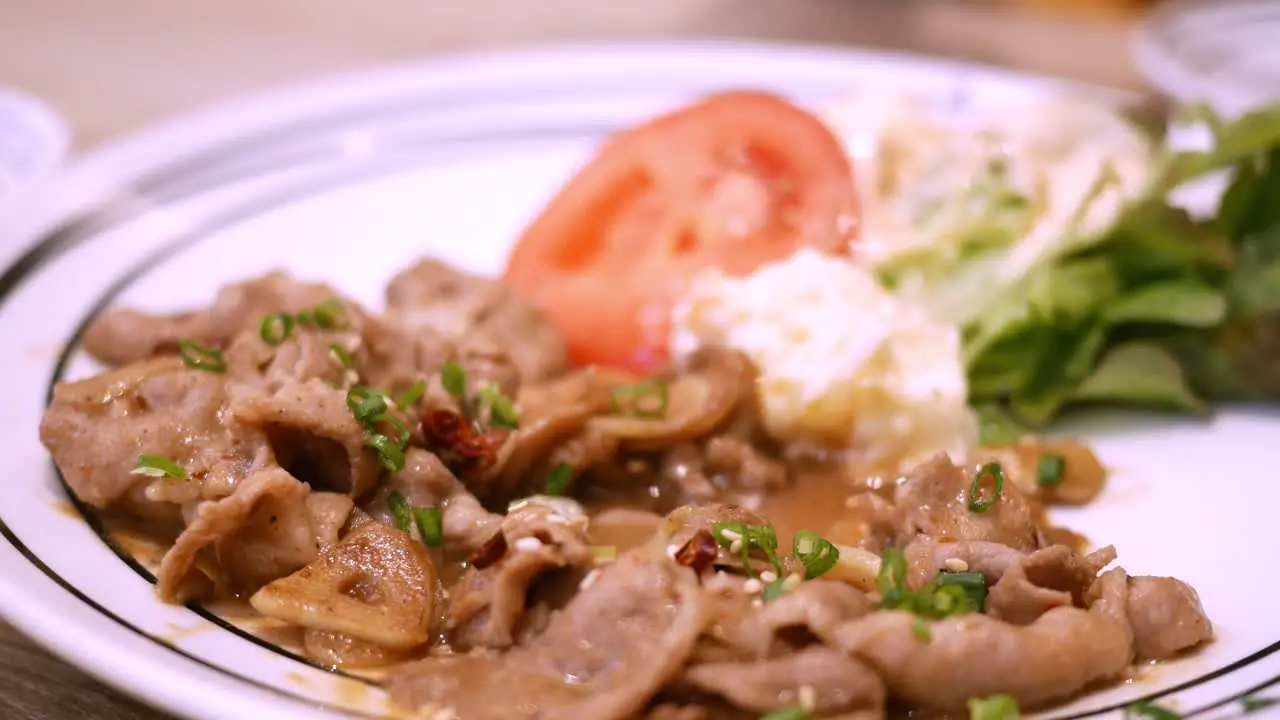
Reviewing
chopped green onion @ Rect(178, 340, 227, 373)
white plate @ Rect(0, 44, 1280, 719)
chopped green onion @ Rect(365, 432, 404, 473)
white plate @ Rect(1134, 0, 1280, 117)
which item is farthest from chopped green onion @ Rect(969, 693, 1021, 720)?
white plate @ Rect(1134, 0, 1280, 117)

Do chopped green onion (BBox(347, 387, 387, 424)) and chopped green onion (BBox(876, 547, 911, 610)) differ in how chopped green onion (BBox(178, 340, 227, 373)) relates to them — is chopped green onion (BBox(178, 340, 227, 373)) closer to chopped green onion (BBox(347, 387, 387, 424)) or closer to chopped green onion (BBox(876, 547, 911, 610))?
chopped green onion (BBox(347, 387, 387, 424))

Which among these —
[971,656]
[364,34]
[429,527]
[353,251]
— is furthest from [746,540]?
[364,34]

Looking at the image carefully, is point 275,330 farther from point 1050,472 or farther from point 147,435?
point 1050,472

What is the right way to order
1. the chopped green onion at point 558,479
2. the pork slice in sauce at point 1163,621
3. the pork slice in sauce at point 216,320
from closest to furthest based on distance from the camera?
1. the pork slice in sauce at point 1163,621
2. the chopped green onion at point 558,479
3. the pork slice in sauce at point 216,320

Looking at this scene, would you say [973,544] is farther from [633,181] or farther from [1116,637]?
[633,181]

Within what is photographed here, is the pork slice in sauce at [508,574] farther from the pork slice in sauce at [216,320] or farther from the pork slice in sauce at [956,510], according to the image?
the pork slice in sauce at [216,320]

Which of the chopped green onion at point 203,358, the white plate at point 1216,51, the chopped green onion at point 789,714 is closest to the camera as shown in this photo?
the chopped green onion at point 789,714

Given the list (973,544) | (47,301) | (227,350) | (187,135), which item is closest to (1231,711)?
(973,544)

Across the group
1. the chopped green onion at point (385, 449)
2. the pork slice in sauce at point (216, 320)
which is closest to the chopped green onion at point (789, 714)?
the chopped green onion at point (385, 449)
